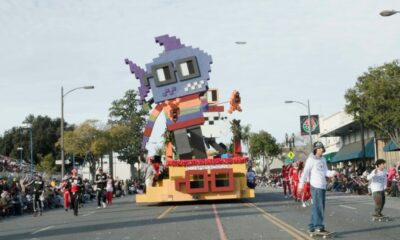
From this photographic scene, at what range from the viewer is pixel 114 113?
85.1 m

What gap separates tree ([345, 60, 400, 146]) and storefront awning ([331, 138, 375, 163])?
43.3 ft

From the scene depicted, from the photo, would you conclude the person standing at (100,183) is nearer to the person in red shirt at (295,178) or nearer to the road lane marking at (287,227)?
the person in red shirt at (295,178)

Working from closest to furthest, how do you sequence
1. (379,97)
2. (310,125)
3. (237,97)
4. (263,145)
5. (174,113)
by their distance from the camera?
(174,113)
(237,97)
(379,97)
(310,125)
(263,145)

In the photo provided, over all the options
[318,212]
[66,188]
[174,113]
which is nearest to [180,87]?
[174,113]

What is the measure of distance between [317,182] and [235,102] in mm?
15254

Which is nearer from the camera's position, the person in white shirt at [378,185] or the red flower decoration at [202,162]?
the person in white shirt at [378,185]

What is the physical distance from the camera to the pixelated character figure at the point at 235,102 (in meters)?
26.6

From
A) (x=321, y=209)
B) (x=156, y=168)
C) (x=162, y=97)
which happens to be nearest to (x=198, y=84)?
(x=162, y=97)

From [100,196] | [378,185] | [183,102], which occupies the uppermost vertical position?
[183,102]

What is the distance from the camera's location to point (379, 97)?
3400cm

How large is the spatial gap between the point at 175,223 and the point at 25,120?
84506 mm

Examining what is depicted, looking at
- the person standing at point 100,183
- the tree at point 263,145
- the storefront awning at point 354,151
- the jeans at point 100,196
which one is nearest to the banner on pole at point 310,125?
the storefront awning at point 354,151

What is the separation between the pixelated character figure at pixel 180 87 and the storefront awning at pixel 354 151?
2542 centimetres

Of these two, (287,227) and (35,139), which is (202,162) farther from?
(35,139)
